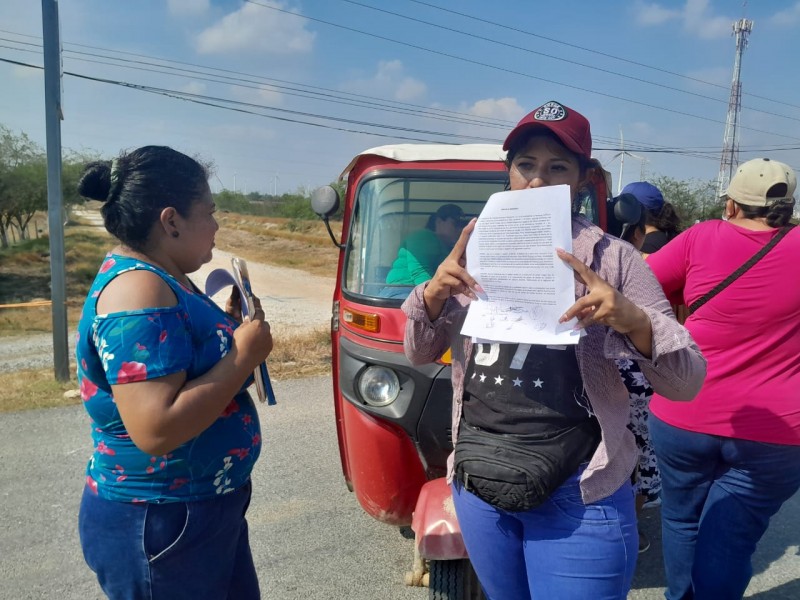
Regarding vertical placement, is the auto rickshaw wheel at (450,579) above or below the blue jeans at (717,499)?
below

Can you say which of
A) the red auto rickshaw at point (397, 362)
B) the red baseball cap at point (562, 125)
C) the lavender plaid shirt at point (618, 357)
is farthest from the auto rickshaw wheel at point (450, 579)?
the red baseball cap at point (562, 125)

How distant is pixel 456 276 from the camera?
1.62 meters

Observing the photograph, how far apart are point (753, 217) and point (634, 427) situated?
4.18 feet

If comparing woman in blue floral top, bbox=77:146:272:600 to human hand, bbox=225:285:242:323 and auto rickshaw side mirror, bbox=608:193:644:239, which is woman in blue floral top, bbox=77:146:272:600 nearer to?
human hand, bbox=225:285:242:323

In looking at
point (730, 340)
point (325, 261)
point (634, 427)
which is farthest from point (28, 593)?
point (325, 261)

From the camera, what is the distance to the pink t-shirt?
84.4 inches

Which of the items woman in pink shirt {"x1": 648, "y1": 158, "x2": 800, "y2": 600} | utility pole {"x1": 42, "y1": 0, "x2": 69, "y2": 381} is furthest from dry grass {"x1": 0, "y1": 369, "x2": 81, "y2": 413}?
woman in pink shirt {"x1": 648, "y1": 158, "x2": 800, "y2": 600}

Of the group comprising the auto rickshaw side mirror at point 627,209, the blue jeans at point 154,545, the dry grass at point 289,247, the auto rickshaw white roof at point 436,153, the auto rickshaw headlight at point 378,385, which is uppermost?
the auto rickshaw white roof at point 436,153

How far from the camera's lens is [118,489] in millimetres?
1570

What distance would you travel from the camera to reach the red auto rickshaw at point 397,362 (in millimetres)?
2574

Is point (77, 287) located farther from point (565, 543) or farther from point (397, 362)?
point (565, 543)

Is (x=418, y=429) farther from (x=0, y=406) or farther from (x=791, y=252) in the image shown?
(x=0, y=406)

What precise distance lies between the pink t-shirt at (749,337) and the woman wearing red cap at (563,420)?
76 centimetres

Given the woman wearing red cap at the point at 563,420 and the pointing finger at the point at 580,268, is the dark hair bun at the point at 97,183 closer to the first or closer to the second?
the woman wearing red cap at the point at 563,420
